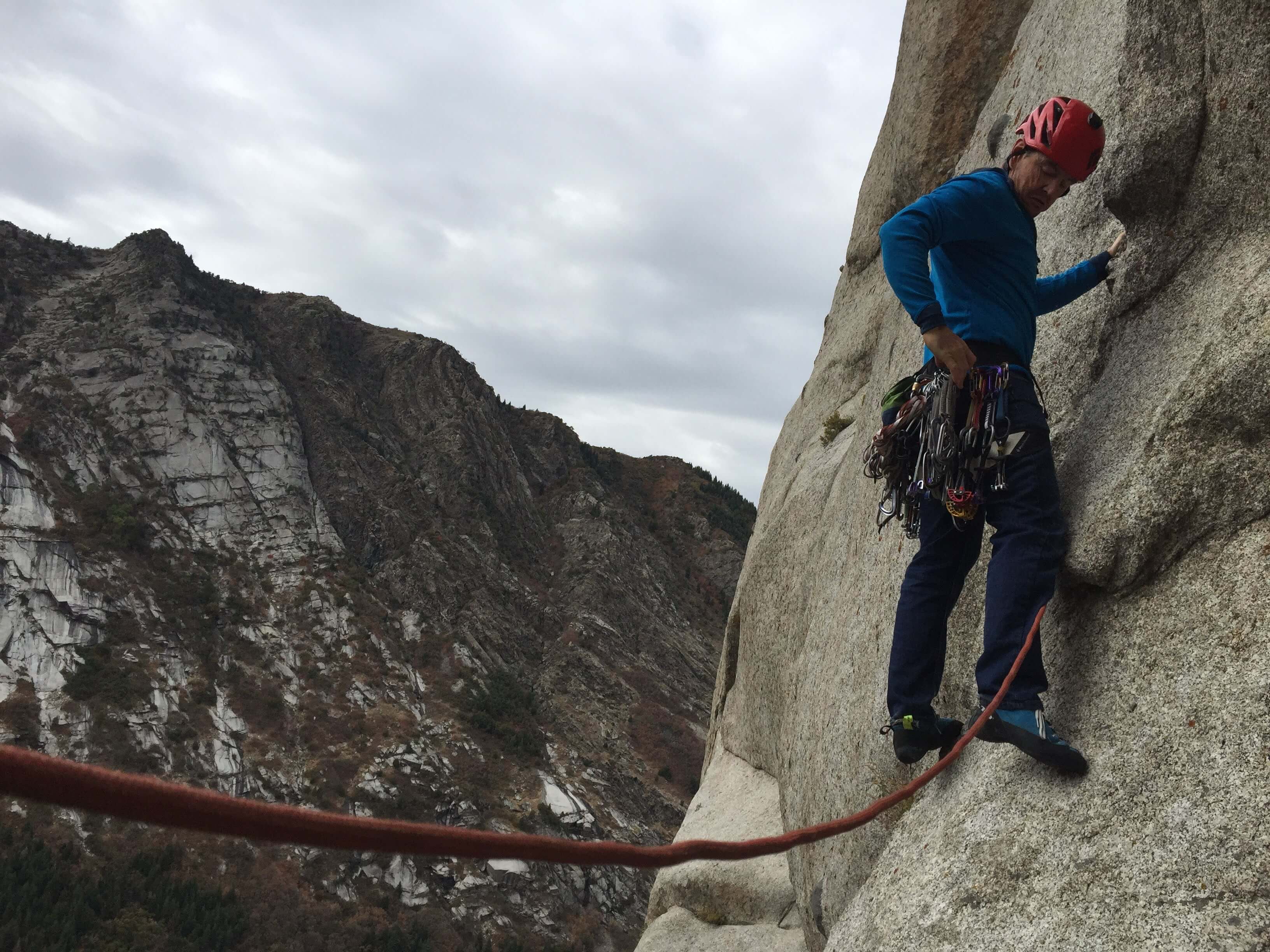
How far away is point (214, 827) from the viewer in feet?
4.88

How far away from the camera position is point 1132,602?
404 centimetres

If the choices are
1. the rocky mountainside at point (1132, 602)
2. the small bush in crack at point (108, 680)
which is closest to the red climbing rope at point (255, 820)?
the rocky mountainside at point (1132, 602)

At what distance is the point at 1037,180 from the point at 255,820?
453cm

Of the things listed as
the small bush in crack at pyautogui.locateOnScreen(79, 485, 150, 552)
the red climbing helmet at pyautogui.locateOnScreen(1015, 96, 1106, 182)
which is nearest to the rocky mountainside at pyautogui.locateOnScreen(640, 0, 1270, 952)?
the red climbing helmet at pyautogui.locateOnScreen(1015, 96, 1106, 182)

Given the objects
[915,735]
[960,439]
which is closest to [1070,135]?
[960,439]

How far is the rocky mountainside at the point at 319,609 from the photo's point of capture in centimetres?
4884

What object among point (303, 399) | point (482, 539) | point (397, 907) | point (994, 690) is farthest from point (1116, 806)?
point (303, 399)

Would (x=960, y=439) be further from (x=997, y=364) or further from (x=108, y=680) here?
(x=108, y=680)

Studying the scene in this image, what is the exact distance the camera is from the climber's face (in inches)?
177

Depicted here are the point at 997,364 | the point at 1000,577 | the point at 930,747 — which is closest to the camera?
the point at 1000,577

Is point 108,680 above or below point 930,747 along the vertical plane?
below

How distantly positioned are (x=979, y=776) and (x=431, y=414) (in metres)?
86.4

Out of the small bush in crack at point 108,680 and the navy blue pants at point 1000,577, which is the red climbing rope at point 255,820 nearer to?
the navy blue pants at point 1000,577

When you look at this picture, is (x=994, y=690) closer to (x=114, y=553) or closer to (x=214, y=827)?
(x=214, y=827)
